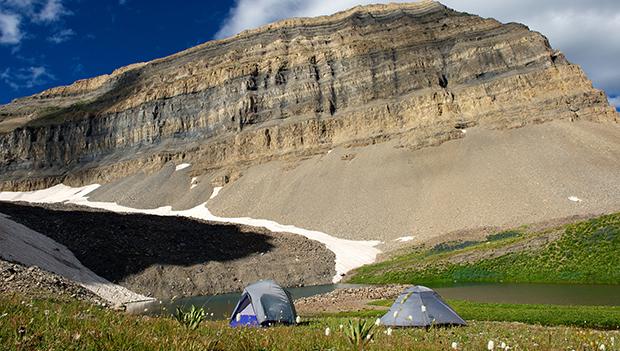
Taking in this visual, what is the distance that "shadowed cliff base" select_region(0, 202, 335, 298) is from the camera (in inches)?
2010

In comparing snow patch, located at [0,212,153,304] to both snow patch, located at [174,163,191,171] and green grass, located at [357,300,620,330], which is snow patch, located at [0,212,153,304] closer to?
green grass, located at [357,300,620,330]

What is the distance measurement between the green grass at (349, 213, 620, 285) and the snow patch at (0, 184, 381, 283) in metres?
7.75

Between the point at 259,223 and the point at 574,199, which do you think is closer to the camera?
the point at 574,199

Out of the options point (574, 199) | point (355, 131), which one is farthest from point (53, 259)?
point (355, 131)

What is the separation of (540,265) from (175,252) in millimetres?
42741

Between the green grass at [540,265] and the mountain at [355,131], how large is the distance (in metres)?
18.7

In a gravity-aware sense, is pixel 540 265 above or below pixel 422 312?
below

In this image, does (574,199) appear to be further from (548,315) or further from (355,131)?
(548,315)

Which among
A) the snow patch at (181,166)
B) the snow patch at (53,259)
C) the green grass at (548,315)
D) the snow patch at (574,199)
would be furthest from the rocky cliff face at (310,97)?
the green grass at (548,315)

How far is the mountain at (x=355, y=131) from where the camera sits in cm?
8181

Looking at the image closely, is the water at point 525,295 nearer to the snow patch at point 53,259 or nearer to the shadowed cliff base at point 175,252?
the snow patch at point 53,259

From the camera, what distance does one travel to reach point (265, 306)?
73.7ft

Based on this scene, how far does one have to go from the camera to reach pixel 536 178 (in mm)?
80062

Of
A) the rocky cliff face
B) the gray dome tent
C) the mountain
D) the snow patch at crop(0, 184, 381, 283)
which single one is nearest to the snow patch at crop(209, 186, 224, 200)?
the snow patch at crop(0, 184, 381, 283)
